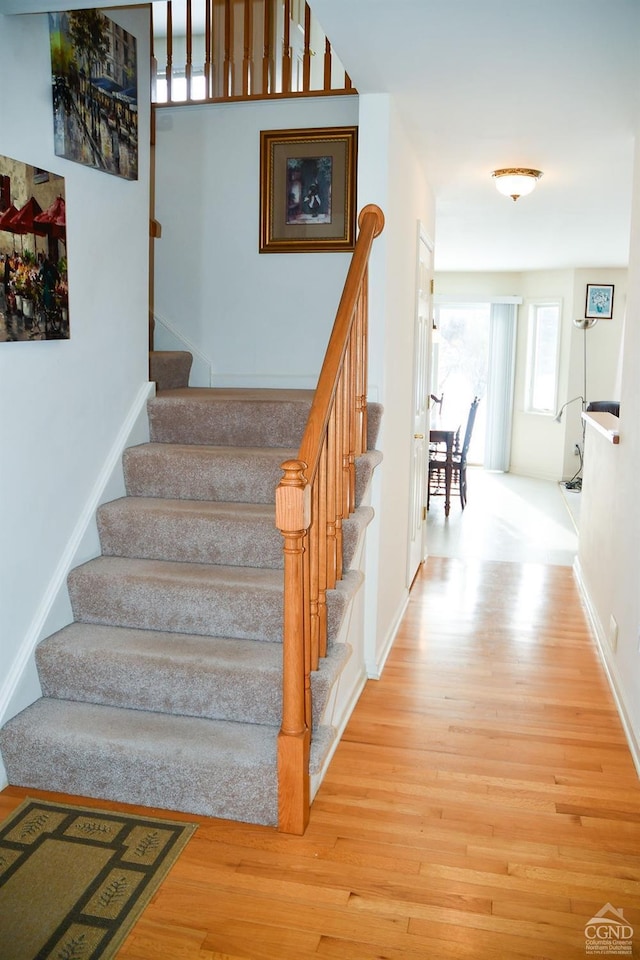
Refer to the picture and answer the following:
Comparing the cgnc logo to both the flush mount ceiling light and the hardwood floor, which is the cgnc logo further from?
the flush mount ceiling light

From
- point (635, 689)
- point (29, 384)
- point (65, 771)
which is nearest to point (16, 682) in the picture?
point (65, 771)

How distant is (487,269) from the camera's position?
9.77 m

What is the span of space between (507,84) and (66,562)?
8.15ft

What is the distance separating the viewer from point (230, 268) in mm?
4410

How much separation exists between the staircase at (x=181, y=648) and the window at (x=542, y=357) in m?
6.88

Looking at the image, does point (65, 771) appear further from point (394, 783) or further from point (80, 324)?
point (80, 324)

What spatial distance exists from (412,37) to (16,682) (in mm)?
2509

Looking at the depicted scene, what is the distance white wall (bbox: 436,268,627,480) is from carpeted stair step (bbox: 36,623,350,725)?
7256 millimetres

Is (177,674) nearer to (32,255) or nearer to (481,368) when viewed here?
(32,255)

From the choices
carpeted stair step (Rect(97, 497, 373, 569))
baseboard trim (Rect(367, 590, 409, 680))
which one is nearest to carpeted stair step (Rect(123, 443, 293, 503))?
carpeted stair step (Rect(97, 497, 373, 569))

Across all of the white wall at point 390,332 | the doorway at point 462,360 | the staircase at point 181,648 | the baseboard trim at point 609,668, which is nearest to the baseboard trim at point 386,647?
the white wall at point 390,332

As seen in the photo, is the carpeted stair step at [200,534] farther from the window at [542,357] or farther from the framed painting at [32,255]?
the window at [542,357]

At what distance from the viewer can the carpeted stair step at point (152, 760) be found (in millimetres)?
2385

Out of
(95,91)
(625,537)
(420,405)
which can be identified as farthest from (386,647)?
(95,91)
